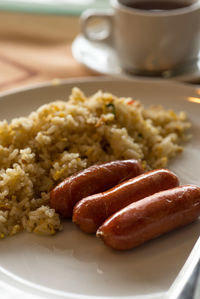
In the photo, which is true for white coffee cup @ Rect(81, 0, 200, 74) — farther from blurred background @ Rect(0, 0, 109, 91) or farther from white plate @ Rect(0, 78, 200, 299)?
white plate @ Rect(0, 78, 200, 299)

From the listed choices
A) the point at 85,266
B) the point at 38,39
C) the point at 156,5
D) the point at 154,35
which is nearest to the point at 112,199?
the point at 85,266

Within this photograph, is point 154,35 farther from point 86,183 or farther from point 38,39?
point 86,183

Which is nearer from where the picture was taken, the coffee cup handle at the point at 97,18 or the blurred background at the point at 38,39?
the coffee cup handle at the point at 97,18

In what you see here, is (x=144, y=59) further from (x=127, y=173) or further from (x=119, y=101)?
(x=127, y=173)

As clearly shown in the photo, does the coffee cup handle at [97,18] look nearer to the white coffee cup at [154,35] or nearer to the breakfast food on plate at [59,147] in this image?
the white coffee cup at [154,35]

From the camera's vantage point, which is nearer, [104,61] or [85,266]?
[85,266]

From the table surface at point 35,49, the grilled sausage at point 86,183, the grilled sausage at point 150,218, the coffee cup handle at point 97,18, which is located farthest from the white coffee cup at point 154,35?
the grilled sausage at point 150,218
